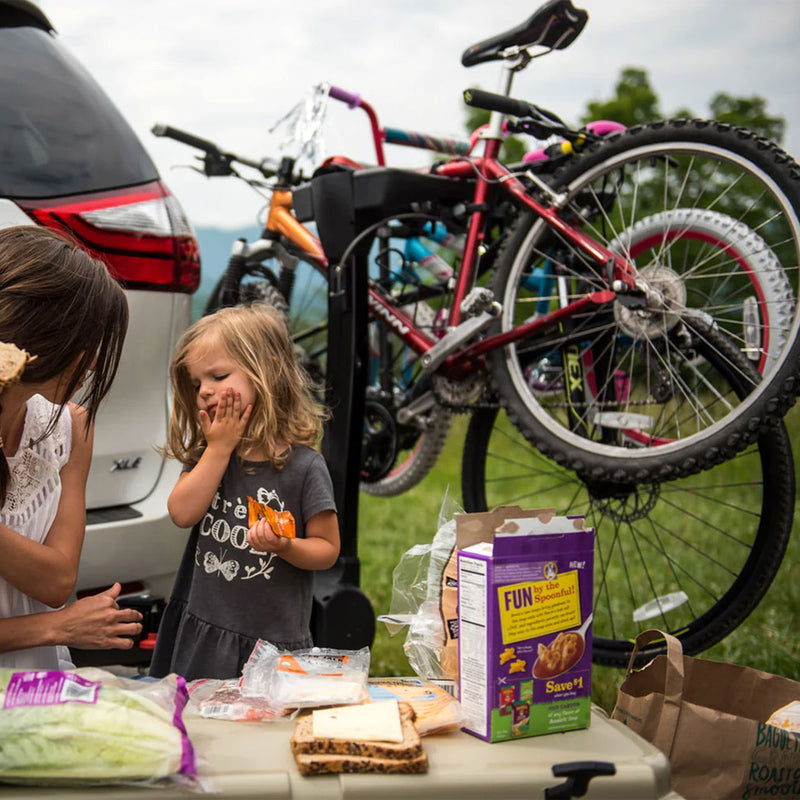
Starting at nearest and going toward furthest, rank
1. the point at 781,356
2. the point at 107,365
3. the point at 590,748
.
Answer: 1. the point at 590,748
2. the point at 107,365
3. the point at 781,356

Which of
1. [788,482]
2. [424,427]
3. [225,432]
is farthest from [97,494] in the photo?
[788,482]

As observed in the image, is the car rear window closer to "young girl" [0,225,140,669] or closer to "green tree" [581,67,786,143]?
"young girl" [0,225,140,669]

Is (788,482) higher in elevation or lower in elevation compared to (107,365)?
lower

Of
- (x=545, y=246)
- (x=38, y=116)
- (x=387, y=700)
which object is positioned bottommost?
(x=387, y=700)

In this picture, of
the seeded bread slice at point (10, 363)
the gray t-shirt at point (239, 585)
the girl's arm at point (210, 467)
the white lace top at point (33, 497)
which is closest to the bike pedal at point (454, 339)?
the gray t-shirt at point (239, 585)

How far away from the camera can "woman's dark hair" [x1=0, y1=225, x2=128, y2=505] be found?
152 centimetres

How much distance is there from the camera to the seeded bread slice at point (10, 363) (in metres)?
1.34

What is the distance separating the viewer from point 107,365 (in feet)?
5.57

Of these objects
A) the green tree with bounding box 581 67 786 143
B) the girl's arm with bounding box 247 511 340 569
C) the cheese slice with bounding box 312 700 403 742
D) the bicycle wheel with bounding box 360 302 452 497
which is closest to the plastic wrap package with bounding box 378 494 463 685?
the girl's arm with bounding box 247 511 340 569

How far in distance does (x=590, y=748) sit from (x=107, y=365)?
1.07 m

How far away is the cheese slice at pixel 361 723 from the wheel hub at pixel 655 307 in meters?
1.26

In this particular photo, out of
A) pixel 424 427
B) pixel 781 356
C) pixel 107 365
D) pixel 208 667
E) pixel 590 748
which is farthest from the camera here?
pixel 424 427

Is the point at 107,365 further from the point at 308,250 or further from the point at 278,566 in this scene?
the point at 308,250

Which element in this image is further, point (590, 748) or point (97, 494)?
point (97, 494)
